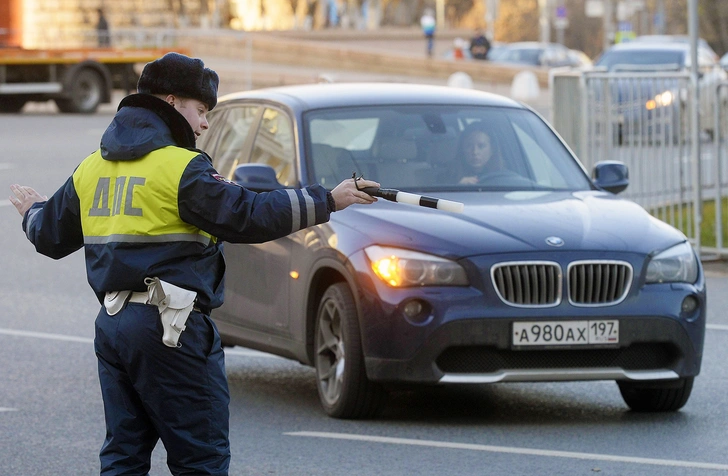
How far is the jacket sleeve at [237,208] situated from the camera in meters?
4.54

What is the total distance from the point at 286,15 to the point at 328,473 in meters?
68.6

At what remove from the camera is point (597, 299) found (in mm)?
7184

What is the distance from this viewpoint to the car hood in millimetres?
7164

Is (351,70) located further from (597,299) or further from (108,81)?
(597,299)

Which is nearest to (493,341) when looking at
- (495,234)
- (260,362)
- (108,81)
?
(495,234)

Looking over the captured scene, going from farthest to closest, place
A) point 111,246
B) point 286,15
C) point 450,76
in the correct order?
point 286,15
point 450,76
point 111,246

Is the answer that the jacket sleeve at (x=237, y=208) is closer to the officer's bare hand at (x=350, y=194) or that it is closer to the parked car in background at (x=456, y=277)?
the officer's bare hand at (x=350, y=194)

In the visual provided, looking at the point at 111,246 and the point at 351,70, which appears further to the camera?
the point at 351,70

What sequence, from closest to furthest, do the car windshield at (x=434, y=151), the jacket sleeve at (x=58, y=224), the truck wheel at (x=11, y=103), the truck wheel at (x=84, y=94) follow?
the jacket sleeve at (x=58, y=224) < the car windshield at (x=434, y=151) < the truck wheel at (x=84, y=94) < the truck wheel at (x=11, y=103)

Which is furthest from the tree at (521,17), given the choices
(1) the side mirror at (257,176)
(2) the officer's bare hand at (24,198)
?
(2) the officer's bare hand at (24,198)

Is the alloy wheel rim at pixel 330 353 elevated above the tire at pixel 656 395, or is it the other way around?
the alloy wheel rim at pixel 330 353

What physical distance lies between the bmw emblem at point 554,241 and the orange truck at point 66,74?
94.5ft

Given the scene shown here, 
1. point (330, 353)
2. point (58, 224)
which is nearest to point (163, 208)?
point (58, 224)

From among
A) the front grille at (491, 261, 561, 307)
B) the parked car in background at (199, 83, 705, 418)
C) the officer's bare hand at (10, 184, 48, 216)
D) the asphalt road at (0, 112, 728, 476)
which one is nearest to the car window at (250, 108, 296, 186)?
the parked car in background at (199, 83, 705, 418)
